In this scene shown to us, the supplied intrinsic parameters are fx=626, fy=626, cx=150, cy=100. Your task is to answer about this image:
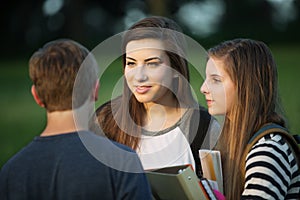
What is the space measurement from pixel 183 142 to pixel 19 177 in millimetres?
862

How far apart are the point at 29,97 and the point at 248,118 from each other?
7.87 metres

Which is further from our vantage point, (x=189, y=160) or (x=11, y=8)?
(x=11, y=8)

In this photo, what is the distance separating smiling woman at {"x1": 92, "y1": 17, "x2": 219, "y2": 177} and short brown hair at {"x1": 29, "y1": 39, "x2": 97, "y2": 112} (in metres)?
0.63

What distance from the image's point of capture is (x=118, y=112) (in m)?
2.59

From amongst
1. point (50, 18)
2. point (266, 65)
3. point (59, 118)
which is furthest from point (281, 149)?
point (50, 18)

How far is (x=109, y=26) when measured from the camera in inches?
650

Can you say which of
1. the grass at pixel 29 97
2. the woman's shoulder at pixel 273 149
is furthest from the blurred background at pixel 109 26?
the woman's shoulder at pixel 273 149

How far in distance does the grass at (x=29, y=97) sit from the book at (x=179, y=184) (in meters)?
0.68

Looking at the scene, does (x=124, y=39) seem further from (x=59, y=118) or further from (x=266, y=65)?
(x=59, y=118)

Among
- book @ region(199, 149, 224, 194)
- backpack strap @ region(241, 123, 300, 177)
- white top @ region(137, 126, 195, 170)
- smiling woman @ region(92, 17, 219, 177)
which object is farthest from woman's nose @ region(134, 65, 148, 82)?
backpack strap @ region(241, 123, 300, 177)

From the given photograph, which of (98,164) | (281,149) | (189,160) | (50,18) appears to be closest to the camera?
(98,164)

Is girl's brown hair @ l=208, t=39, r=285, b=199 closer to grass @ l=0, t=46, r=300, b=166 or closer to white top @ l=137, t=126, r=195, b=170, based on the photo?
white top @ l=137, t=126, r=195, b=170

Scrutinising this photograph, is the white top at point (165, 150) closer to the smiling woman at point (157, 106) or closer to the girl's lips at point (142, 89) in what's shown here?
the smiling woman at point (157, 106)

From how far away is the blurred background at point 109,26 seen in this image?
32.7 ft
